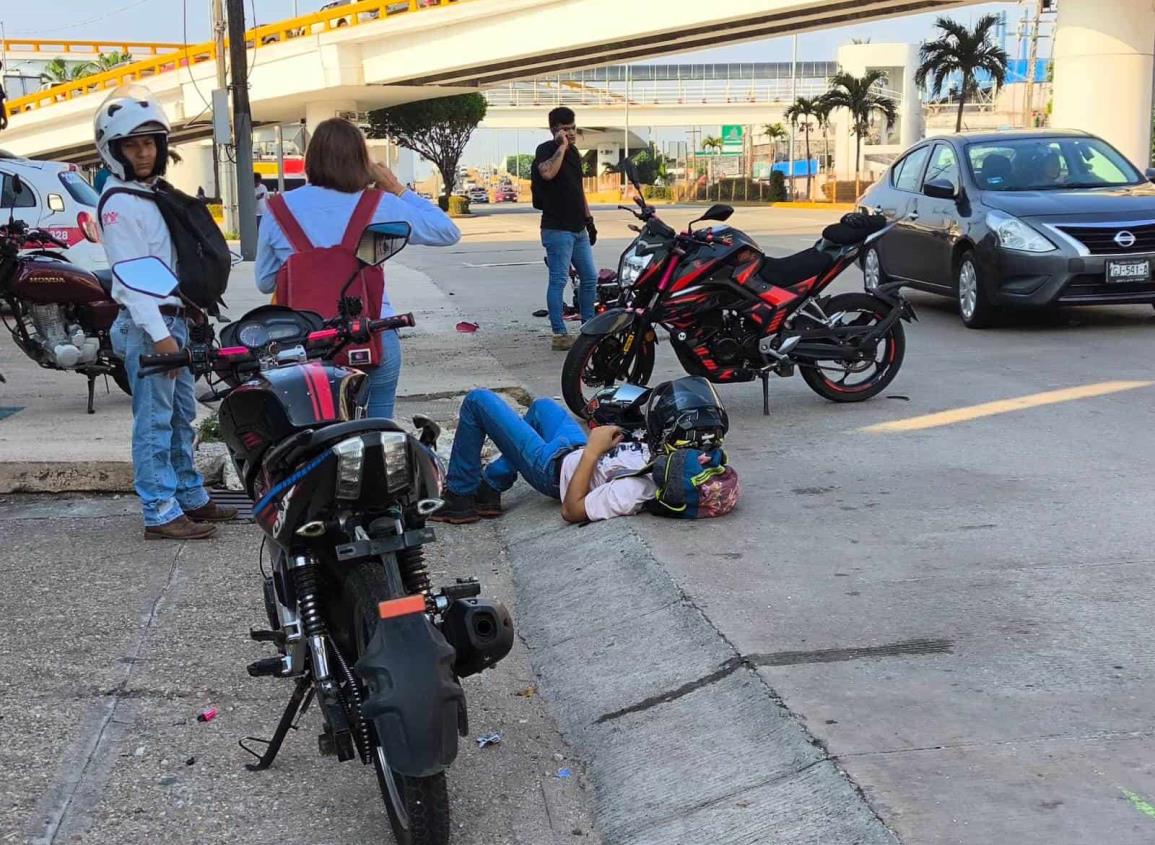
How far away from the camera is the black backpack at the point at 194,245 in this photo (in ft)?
18.1

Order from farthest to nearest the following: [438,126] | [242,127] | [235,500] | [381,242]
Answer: [438,126]
[242,127]
[235,500]
[381,242]

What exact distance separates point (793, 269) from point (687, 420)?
2.76m

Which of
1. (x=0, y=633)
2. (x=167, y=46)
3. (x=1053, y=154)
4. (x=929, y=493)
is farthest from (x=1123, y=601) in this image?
(x=167, y=46)

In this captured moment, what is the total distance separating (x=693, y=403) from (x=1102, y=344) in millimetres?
5831

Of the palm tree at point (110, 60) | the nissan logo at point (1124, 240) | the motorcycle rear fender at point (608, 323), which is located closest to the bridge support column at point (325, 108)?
the nissan logo at point (1124, 240)

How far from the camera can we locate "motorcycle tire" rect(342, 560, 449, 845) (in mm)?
3084

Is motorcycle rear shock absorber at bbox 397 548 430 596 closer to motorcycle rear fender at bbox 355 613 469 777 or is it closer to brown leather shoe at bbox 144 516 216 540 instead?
motorcycle rear fender at bbox 355 613 469 777

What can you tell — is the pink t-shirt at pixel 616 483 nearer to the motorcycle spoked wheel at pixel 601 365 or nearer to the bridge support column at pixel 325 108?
the motorcycle spoked wheel at pixel 601 365

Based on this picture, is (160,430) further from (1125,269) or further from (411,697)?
(1125,269)

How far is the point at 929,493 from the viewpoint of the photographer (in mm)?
5988

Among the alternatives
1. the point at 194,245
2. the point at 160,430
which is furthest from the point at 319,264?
the point at 160,430

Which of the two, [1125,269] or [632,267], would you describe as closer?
[632,267]

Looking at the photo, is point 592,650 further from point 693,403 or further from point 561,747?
point 693,403

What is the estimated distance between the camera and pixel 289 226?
4.97m
